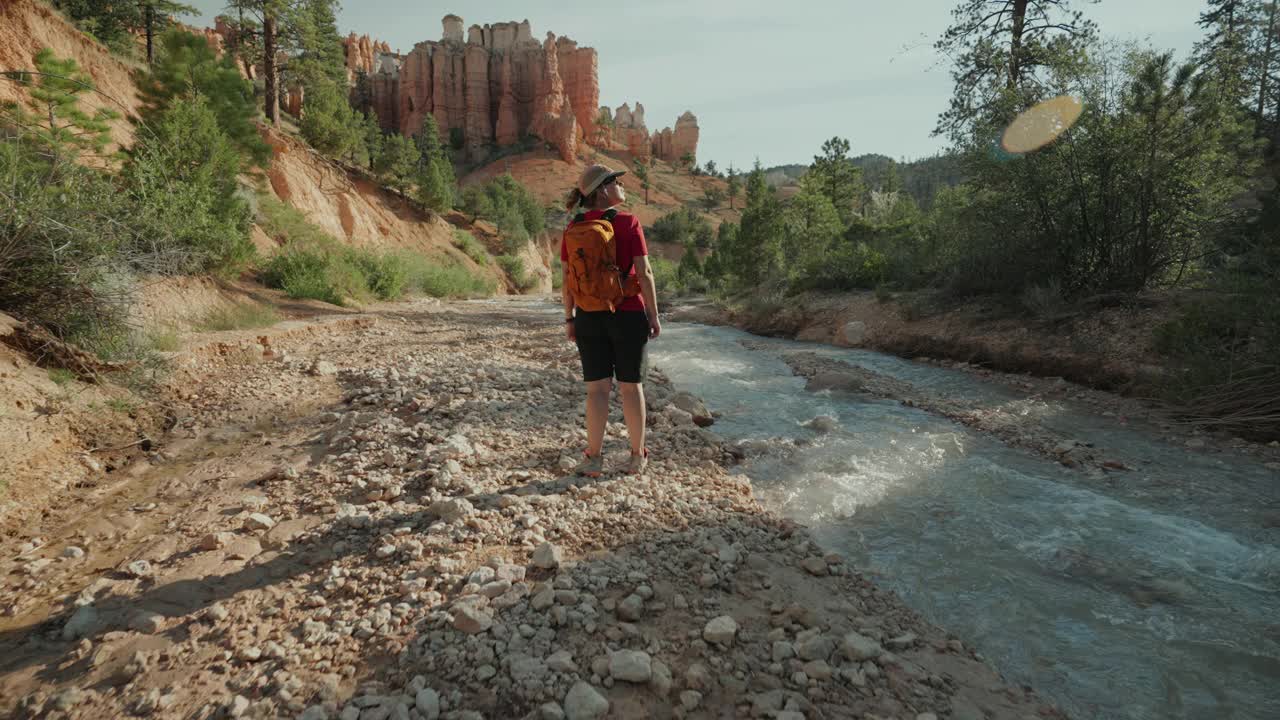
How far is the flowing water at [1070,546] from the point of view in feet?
8.15

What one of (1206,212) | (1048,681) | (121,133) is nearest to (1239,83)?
(1206,212)

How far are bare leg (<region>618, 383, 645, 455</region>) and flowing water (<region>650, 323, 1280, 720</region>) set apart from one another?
1.20 metres

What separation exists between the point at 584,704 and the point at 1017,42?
17.6 m

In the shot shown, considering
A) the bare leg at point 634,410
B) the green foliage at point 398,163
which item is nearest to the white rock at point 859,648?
the bare leg at point 634,410

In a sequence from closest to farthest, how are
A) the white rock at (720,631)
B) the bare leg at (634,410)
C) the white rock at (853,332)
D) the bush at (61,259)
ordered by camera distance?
the white rock at (720,631), the bare leg at (634,410), the bush at (61,259), the white rock at (853,332)

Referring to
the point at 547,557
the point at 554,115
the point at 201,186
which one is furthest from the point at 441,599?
the point at 554,115

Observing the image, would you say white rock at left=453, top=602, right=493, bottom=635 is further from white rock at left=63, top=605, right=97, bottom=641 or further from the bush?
the bush

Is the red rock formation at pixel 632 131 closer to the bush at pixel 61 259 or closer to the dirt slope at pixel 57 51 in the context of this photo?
the dirt slope at pixel 57 51

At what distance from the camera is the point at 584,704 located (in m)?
1.84

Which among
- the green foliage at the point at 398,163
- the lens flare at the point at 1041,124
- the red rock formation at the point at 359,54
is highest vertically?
the red rock formation at the point at 359,54

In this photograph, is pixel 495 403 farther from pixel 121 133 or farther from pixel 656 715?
pixel 121 133

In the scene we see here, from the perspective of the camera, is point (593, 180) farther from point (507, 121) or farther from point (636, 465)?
point (507, 121)

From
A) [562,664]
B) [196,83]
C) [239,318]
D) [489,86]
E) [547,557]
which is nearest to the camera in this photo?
[562,664]

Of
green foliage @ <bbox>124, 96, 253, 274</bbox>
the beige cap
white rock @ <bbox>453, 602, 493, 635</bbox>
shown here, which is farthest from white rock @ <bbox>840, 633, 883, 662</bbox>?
green foliage @ <bbox>124, 96, 253, 274</bbox>
